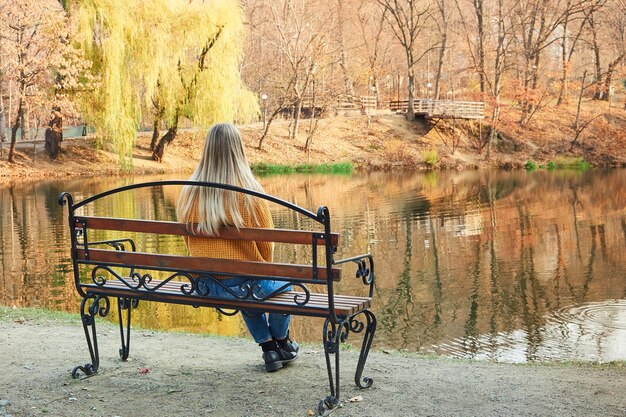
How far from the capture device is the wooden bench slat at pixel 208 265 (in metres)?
4.46

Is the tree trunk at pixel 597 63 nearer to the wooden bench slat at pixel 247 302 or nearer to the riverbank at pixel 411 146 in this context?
the riverbank at pixel 411 146

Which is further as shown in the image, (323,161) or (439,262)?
(323,161)

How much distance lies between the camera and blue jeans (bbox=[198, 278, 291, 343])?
4785mm

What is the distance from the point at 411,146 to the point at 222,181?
3710cm

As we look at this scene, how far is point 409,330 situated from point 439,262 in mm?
4647

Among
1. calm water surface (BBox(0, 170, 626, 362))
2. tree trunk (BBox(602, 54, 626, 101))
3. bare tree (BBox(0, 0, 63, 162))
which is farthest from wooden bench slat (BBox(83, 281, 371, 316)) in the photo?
tree trunk (BBox(602, 54, 626, 101))

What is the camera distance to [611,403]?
452 cm

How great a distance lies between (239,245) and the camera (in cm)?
483

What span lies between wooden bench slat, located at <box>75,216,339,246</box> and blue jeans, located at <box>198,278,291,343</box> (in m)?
0.30

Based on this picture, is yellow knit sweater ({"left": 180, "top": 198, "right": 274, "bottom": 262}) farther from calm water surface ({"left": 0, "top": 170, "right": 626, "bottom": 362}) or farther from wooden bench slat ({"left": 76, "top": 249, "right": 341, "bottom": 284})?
calm water surface ({"left": 0, "top": 170, "right": 626, "bottom": 362})

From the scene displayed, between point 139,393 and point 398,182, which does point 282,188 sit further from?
point 139,393

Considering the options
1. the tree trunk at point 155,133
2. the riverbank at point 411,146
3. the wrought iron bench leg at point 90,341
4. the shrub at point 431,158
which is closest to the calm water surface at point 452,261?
the wrought iron bench leg at point 90,341

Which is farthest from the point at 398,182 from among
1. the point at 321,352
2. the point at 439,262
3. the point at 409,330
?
the point at 321,352

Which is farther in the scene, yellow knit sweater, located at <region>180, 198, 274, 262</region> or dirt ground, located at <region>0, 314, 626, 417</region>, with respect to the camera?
yellow knit sweater, located at <region>180, 198, 274, 262</region>
